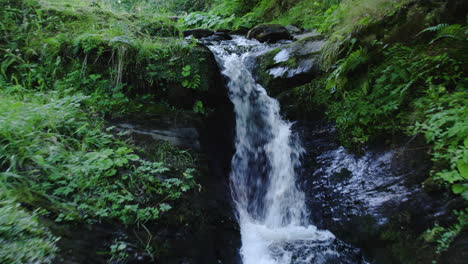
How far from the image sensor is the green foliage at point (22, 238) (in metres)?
1.67

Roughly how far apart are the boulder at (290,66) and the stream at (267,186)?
25 centimetres

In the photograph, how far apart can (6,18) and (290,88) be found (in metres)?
5.12

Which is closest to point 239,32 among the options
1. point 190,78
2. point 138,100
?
point 190,78

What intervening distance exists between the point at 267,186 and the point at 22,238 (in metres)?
3.47

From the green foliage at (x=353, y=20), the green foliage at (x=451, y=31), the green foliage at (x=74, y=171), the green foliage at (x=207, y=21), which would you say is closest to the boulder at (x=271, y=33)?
the green foliage at (x=353, y=20)

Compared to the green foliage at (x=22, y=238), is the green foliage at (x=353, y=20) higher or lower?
higher

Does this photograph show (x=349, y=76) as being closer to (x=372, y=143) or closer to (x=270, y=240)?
(x=372, y=143)

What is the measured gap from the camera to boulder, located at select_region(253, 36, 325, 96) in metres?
5.05

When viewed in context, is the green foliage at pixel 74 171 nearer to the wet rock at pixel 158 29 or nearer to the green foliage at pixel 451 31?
the wet rock at pixel 158 29

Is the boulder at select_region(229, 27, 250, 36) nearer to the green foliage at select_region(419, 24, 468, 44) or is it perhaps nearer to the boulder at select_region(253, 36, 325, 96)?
the boulder at select_region(253, 36, 325, 96)

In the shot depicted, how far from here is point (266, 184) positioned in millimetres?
4602

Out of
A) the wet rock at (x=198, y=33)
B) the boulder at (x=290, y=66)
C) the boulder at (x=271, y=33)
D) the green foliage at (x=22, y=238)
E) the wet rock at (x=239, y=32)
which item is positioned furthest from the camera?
the wet rock at (x=239, y=32)

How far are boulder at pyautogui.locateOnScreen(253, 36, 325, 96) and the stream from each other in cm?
25

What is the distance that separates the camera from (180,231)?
2.88 meters
